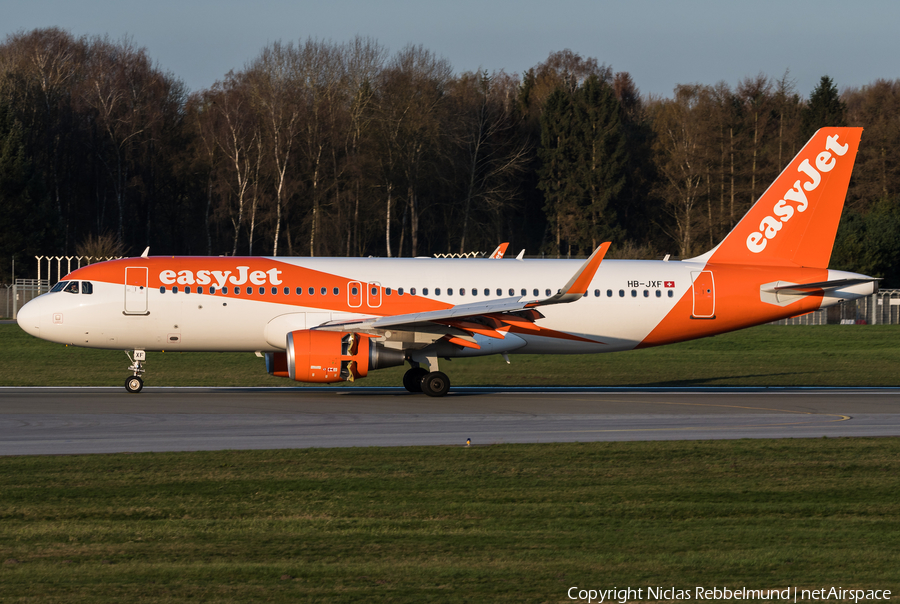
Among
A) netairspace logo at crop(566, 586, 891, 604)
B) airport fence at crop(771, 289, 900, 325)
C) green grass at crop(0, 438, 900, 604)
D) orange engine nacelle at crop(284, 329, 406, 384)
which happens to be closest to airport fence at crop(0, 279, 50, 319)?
orange engine nacelle at crop(284, 329, 406, 384)

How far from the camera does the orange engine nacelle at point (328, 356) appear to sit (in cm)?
2209

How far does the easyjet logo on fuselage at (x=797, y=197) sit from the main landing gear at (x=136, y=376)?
54.3ft

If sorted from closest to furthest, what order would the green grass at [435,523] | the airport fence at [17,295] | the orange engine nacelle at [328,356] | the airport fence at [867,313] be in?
the green grass at [435,523]
the orange engine nacelle at [328,356]
the airport fence at [17,295]
the airport fence at [867,313]

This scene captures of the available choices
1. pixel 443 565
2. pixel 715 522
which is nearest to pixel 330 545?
pixel 443 565

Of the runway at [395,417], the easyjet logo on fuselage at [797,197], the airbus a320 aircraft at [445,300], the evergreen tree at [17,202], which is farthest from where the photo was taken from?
the evergreen tree at [17,202]

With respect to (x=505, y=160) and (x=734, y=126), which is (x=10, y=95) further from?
(x=734, y=126)

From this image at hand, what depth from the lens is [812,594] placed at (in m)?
7.78

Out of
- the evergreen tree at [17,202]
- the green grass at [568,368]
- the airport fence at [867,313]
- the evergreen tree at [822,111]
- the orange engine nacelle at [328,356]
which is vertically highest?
the evergreen tree at [822,111]

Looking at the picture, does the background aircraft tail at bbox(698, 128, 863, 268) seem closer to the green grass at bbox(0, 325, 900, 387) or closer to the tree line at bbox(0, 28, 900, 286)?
the green grass at bbox(0, 325, 900, 387)

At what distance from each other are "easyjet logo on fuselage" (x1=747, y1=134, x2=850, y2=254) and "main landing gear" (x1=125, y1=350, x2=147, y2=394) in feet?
54.3

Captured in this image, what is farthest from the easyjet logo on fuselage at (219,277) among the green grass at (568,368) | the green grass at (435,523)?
the green grass at (435,523)

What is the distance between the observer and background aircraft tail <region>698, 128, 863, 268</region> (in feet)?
86.2

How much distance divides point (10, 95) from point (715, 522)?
7382 cm

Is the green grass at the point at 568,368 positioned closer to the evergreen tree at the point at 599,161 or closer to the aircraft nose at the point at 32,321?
the aircraft nose at the point at 32,321
